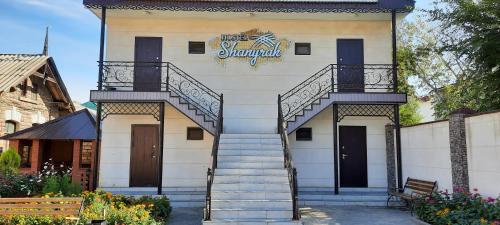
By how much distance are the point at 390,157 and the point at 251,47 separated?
18.5 feet

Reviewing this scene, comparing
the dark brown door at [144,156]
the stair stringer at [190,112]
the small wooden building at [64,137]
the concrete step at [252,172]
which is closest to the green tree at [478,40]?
the concrete step at [252,172]

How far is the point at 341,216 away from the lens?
362 inches

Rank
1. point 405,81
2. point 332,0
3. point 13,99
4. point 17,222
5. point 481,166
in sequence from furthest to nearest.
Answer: point 13,99 < point 405,81 < point 332,0 < point 481,166 < point 17,222

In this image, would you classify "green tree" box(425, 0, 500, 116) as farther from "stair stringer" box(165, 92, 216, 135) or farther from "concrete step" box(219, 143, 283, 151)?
"stair stringer" box(165, 92, 216, 135)

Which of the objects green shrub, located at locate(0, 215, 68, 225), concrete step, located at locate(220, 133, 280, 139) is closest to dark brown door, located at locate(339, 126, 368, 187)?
concrete step, located at locate(220, 133, 280, 139)

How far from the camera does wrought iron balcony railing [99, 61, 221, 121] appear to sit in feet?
41.3

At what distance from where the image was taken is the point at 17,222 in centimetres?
682

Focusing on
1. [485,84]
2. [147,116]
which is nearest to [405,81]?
[485,84]

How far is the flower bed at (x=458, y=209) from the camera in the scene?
6793 mm

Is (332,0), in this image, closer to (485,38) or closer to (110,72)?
(485,38)

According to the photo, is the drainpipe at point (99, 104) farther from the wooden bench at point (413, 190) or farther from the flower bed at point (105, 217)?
the wooden bench at point (413, 190)

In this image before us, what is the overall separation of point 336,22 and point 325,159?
14.9ft

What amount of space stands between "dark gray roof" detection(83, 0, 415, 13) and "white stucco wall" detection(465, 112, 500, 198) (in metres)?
4.66

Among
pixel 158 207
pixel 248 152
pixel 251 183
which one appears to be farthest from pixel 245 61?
pixel 158 207
